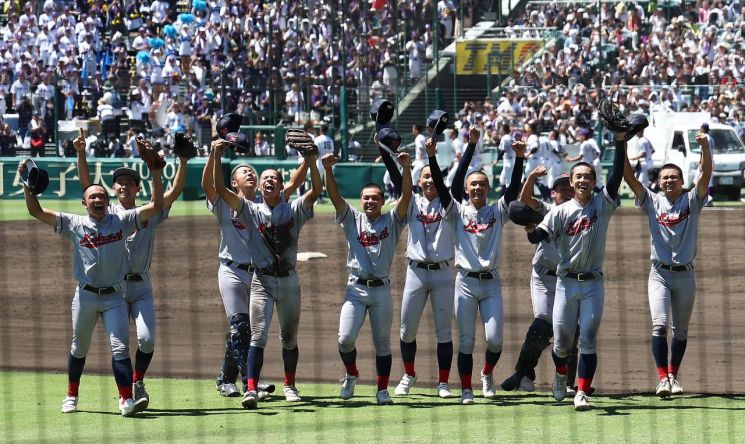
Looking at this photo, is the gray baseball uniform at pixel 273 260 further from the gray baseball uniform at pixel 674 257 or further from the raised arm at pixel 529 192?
the gray baseball uniform at pixel 674 257

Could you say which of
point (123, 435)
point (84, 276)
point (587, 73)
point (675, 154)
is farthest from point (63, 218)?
point (587, 73)

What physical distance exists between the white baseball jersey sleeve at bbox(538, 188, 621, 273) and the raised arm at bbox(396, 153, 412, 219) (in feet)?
3.16

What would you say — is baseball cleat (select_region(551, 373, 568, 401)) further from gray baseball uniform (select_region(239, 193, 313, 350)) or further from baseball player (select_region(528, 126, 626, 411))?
gray baseball uniform (select_region(239, 193, 313, 350))

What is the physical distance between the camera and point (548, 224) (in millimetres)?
9234

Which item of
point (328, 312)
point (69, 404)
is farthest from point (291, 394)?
point (328, 312)

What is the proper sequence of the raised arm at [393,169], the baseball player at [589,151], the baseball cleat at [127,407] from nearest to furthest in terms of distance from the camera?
the baseball cleat at [127,407], the raised arm at [393,169], the baseball player at [589,151]

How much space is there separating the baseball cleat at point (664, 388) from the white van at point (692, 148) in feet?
57.3

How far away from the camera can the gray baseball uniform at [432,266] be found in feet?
31.5

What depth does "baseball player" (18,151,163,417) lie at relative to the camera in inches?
350

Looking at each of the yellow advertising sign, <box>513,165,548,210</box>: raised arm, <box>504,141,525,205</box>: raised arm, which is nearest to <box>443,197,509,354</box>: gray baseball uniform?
<box>504,141,525,205</box>: raised arm

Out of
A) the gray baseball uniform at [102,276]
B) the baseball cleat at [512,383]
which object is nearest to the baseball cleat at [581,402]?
the baseball cleat at [512,383]

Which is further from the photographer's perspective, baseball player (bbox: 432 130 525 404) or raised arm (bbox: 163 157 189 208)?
baseball player (bbox: 432 130 525 404)

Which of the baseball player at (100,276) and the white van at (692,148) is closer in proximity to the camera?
the baseball player at (100,276)

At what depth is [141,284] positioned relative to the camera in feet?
30.3
